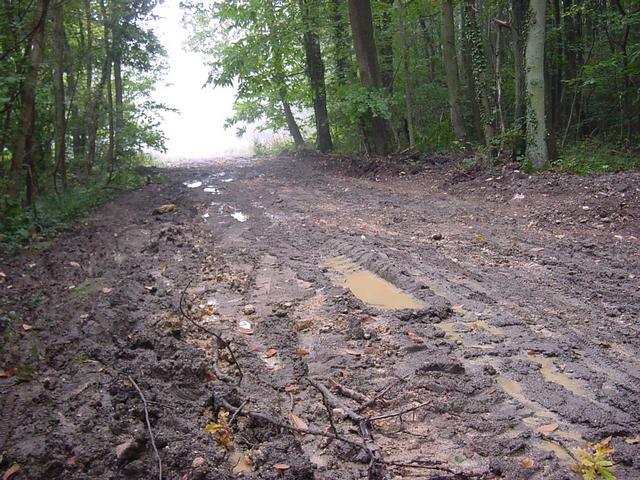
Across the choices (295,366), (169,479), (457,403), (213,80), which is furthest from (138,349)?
(213,80)

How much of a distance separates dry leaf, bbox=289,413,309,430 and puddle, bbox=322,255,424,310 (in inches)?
72.3

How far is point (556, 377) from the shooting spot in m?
3.26

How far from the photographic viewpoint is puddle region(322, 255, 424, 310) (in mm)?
4797

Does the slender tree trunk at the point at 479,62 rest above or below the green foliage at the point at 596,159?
above

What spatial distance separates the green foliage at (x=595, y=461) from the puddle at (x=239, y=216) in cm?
704

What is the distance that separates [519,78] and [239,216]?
6562mm

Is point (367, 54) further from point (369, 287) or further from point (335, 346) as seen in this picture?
point (335, 346)

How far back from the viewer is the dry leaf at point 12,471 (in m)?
2.44

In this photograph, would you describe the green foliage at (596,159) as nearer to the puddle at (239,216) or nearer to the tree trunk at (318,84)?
the puddle at (239,216)

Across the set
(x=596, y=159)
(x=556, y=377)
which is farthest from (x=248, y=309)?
(x=596, y=159)

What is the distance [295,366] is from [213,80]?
15.2 m

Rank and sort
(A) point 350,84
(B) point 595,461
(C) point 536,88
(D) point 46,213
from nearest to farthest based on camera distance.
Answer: (B) point 595,461 < (D) point 46,213 < (C) point 536,88 < (A) point 350,84

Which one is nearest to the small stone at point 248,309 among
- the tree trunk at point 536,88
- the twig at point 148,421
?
the twig at point 148,421

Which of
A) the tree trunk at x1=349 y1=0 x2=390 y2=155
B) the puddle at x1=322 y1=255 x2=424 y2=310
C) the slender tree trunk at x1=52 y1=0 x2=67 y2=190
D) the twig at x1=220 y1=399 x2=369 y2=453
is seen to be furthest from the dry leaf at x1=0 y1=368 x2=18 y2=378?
the tree trunk at x1=349 y1=0 x2=390 y2=155
